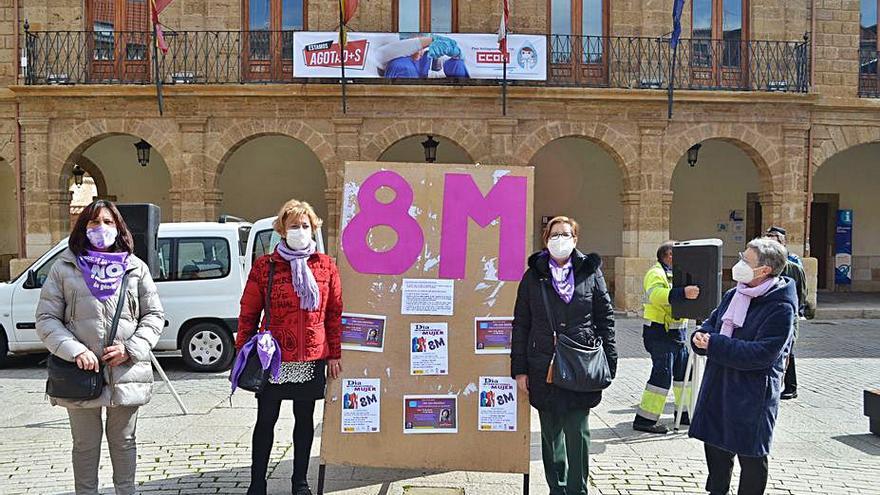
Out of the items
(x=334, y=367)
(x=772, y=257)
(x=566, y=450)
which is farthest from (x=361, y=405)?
(x=772, y=257)

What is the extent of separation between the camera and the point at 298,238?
3.89 metres

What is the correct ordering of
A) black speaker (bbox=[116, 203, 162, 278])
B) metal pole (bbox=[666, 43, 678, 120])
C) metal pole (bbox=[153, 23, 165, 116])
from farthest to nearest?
metal pole (bbox=[666, 43, 678, 120]), metal pole (bbox=[153, 23, 165, 116]), black speaker (bbox=[116, 203, 162, 278])

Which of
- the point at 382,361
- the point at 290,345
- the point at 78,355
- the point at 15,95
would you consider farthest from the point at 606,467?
the point at 15,95

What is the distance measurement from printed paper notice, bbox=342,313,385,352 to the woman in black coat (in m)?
0.88

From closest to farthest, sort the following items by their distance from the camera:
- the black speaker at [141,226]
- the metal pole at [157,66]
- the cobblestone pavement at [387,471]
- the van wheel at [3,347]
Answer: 1. the cobblestone pavement at [387,471]
2. the black speaker at [141,226]
3. the van wheel at [3,347]
4. the metal pole at [157,66]

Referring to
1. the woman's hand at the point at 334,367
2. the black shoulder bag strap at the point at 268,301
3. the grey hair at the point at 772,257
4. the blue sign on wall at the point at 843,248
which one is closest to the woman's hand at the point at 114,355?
the black shoulder bag strap at the point at 268,301

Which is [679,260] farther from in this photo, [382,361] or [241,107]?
[241,107]

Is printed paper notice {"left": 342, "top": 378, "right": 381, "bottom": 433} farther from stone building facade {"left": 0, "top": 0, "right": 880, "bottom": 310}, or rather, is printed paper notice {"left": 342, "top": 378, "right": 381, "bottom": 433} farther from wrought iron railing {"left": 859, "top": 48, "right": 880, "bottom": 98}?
wrought iron railing {"left": 859, "top": 48, "right": 880, "bottom": 98}

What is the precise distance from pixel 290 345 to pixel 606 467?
257cm

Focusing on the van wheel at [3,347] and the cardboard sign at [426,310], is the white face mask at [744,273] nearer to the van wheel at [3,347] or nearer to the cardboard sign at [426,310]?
the cardboard sign at [426,310]

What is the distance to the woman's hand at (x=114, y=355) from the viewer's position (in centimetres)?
357

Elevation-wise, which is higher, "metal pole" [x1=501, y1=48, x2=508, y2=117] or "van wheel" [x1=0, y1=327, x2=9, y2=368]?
"metal pole" [x1=501, y1=48, x2=508, y2=117]

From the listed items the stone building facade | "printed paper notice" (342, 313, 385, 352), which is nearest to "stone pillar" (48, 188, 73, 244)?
the stone building facade

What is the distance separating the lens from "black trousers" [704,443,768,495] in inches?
143
